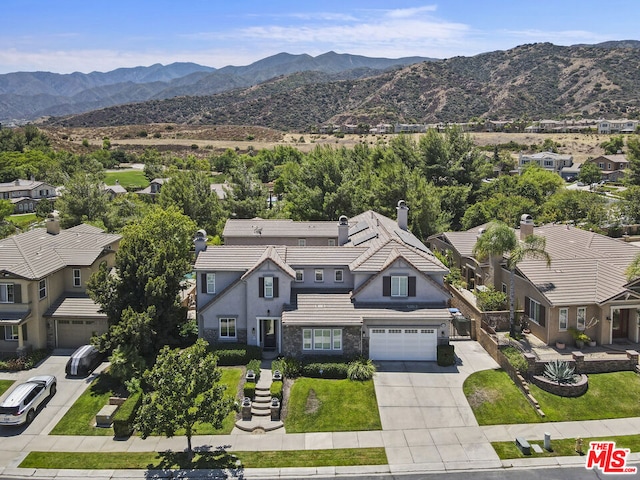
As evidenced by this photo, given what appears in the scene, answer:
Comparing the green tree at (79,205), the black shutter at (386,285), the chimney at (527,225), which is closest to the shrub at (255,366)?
the black shutter at (386,285)

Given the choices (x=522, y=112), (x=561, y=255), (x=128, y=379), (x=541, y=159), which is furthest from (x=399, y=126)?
(x=128, y=379)

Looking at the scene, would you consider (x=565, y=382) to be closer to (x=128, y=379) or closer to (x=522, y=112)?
(x=128, y=379)

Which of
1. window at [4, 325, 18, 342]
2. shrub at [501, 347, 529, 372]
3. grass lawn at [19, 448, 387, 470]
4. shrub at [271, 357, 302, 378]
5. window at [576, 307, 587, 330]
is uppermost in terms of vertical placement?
window at [576, 307, 587, 330]

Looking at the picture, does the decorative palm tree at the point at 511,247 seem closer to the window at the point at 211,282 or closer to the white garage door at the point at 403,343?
the white garage door at the point at 403,343

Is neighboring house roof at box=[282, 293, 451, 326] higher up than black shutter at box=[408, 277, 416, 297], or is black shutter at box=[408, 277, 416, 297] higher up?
black shutter at box=[408, 277, 416, 297]

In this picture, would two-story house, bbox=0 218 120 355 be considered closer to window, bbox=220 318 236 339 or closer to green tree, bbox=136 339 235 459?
window, bbox=220 318 236 339

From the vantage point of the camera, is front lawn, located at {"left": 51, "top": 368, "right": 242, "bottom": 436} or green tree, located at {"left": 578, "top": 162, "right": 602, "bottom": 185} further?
green tree, located at {"left": 578, "top": 162, "right": 602, "bottom": 185}

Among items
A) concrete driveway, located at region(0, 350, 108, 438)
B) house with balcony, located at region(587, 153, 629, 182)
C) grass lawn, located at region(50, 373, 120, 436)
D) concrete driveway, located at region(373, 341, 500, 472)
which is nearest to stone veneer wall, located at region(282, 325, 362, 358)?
concrete driveway, located at region(373, 341, 500, 472)

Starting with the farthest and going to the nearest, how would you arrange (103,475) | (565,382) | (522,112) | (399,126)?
1. (522,112)
2. (399,126)
3. (565,382)
4. (103,475)
